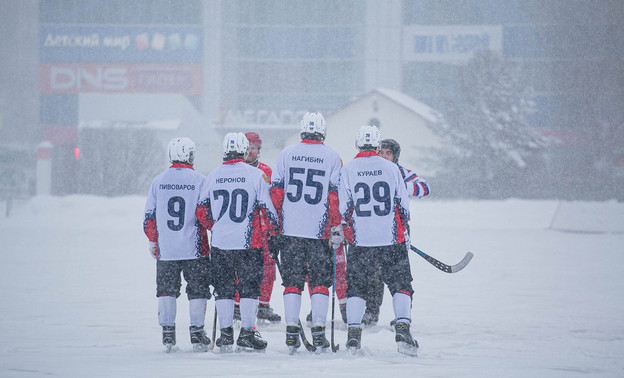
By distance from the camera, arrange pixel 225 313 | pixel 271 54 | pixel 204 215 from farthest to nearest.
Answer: pixel 271 54 → pixel 204 215 → pixel 225 313

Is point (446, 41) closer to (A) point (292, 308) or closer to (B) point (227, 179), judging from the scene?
(B) point (227, 179)

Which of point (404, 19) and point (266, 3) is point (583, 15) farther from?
point (266, 3)

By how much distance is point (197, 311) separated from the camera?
598 cm

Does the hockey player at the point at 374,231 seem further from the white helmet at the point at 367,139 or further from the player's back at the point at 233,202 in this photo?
the player's back at the point at 233,202

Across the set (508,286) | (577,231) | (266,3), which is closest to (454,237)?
(577,231)

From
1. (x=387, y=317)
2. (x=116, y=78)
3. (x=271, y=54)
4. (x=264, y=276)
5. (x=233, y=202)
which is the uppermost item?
(x=271, y=54)

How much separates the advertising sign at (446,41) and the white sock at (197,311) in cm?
5236

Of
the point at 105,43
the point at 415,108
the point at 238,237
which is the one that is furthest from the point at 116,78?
the point at 238,237

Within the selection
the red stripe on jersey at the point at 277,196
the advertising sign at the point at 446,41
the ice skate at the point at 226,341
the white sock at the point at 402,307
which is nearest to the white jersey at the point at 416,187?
the white sock at the point at 402,307

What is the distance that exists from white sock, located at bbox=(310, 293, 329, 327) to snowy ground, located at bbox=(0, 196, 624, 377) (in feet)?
0.82

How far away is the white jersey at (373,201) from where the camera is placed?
233 inches

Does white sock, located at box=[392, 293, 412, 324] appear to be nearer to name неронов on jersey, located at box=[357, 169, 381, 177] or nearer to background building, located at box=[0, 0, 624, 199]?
name неронов on jersey, located at box=[357, 169, 381, 177]

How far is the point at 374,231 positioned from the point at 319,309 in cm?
71

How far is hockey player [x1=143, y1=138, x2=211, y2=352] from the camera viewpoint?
5980 millimetres
